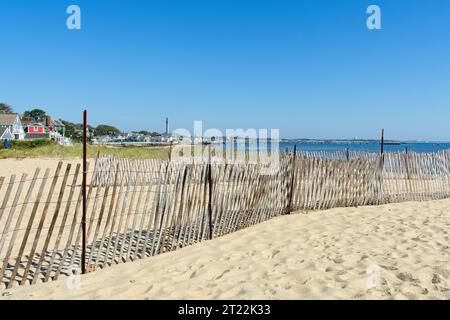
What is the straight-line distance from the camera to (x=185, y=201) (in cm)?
576

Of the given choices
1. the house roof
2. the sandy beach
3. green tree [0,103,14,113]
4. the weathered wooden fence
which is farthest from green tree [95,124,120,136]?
the sandy beach

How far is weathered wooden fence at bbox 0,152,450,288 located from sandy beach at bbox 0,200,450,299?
0.99 feet

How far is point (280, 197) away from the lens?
8133mm

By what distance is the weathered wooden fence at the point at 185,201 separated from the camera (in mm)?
4305

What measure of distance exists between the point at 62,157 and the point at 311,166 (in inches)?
925

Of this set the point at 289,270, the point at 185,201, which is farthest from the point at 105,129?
the point at 289,270

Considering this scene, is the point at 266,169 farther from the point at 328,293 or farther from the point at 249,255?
the point at 328,293

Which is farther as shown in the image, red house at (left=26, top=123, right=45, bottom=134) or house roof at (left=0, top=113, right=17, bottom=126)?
red house at (left=26, top=123, right=45, bottom=134)

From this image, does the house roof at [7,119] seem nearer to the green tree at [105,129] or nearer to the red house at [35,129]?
the red house at [35,129]

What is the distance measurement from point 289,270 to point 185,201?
2183 mm

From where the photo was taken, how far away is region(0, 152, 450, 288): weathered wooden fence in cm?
430

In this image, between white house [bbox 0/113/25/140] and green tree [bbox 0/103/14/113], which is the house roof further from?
green tree [bbox 0/103/14/113]

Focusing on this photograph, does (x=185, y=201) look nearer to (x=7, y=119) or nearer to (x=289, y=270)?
(x=289, y=270)

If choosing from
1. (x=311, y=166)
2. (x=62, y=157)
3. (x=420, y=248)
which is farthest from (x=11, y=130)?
(x=420, y=248)
